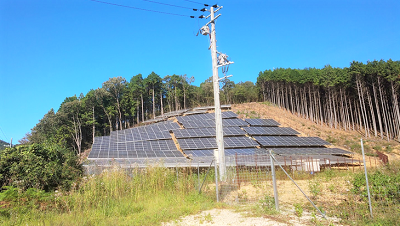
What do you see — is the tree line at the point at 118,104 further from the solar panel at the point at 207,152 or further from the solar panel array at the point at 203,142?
the solar panel at the point at 207,152

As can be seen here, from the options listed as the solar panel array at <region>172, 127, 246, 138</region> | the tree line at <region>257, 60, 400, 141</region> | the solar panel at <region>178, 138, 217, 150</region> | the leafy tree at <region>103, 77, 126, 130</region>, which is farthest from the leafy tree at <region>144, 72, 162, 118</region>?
the solar panel at <region>178, 138, 217, 150</region>

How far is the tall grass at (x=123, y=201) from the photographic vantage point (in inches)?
248

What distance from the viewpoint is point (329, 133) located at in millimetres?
38719

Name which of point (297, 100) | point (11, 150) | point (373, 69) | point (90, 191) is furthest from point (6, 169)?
point (297, 100)

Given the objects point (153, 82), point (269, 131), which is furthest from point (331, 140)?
point (153, 82)

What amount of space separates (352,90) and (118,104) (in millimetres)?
47233

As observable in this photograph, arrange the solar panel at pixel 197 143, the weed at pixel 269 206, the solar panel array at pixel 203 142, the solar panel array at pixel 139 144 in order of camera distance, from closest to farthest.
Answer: the weed at pixel 269 206, the solar panel array at pixel 139 144, the solar panel array at pixel 203 142, the solar panel at pixel 197 143

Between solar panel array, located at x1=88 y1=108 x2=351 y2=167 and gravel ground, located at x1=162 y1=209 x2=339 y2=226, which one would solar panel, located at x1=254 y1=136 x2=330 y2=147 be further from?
gravel ground, located at x1=162 y1=209 x2=339 y2=226

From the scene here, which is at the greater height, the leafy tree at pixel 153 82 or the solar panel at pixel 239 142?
the leafy tree at pixel 153 82

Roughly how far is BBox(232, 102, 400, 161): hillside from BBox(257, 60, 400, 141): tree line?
10.3 feet

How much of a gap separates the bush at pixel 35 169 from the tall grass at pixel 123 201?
2.54ft

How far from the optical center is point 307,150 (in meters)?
25.5

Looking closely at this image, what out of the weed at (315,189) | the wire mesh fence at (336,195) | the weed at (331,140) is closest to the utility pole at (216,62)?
the wire mesh fence at (336,195)

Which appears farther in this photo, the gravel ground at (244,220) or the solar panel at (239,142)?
the solar panel at (239,142)
